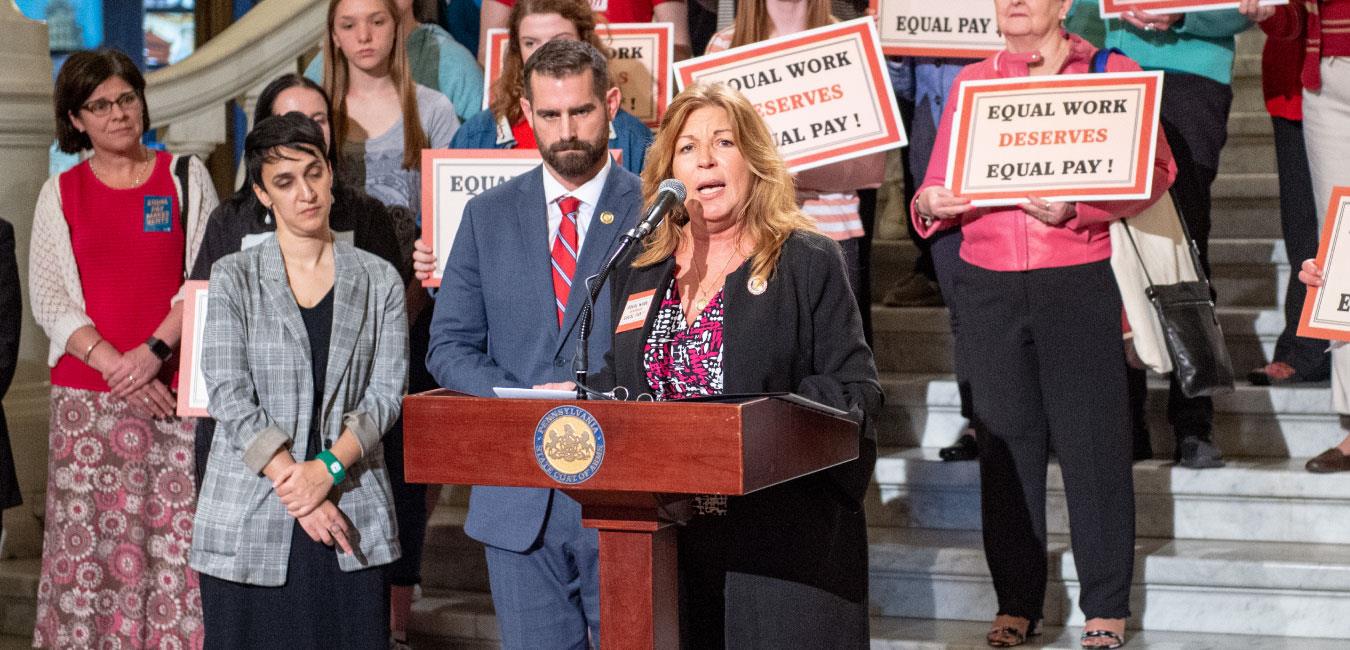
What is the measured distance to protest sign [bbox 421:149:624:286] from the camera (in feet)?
15.4

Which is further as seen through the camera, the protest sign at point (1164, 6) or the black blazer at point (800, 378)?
the protest sign at point (1164, 6)

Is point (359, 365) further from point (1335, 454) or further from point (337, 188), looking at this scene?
point (1335, 454)

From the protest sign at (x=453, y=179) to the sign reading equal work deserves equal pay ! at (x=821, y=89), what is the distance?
0.61 m

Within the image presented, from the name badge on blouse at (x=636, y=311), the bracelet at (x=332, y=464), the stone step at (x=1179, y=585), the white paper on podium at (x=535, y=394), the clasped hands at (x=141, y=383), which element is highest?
the name badge on blouse at (x=636, y=311)

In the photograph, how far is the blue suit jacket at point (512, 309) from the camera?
3654mm

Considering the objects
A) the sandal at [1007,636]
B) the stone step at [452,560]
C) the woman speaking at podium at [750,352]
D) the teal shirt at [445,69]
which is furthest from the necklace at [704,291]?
the stone step at [452,560]

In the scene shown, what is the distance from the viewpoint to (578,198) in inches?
150

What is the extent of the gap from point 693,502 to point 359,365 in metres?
1.50

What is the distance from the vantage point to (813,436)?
287 centimetres

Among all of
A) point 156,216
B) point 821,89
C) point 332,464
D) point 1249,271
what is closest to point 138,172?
point 156,216

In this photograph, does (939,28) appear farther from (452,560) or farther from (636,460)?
(636,460)

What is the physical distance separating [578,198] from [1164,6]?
93.0 inches

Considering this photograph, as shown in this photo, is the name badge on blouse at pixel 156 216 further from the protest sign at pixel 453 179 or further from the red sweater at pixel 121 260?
the protest sign at pixel 453 179

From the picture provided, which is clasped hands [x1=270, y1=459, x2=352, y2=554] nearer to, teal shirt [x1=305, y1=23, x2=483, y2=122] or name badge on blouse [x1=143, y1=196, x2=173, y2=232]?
name badge on blouse [x1=143, y1=196, x2=173, y2=232]
